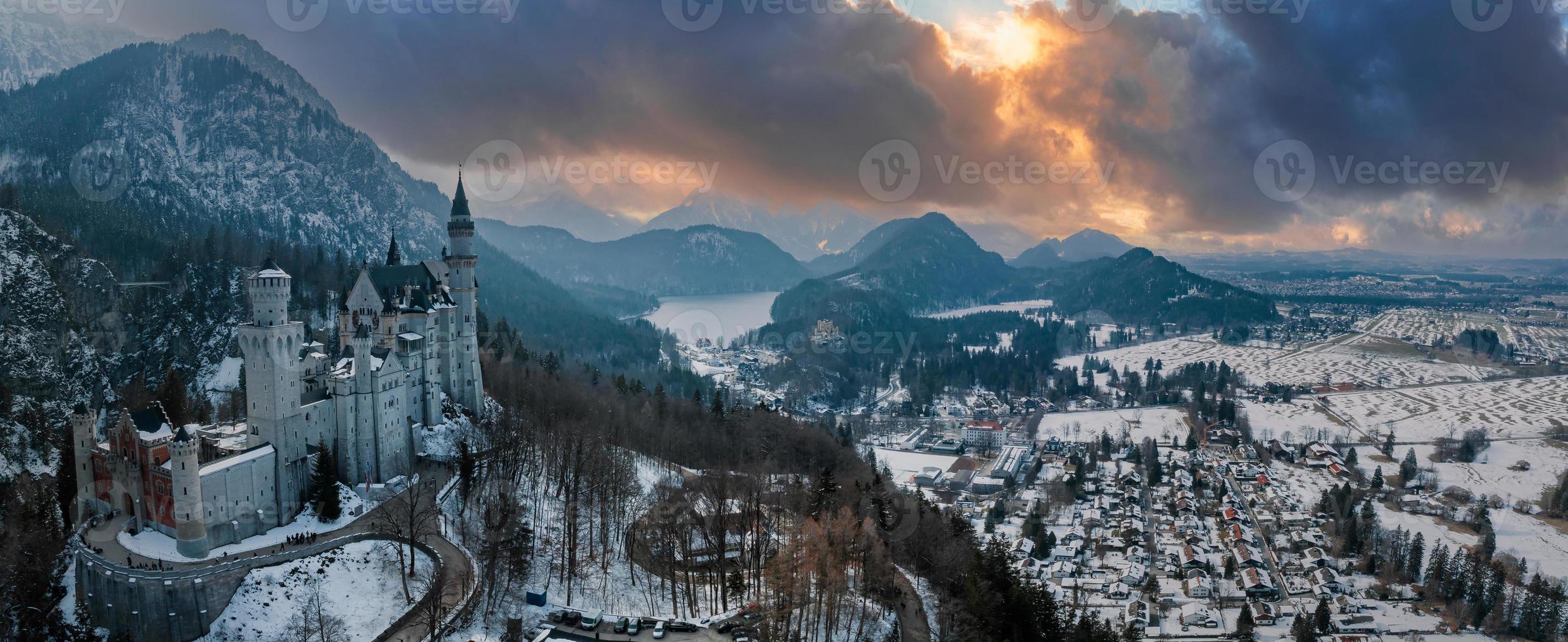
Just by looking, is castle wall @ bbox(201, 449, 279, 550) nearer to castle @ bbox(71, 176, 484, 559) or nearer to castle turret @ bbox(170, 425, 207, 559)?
castle @ bbox(71, 176, 484, 559)

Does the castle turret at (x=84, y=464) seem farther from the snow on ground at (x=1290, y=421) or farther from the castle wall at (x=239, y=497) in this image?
the snow on ground at (x=1290, y=421)

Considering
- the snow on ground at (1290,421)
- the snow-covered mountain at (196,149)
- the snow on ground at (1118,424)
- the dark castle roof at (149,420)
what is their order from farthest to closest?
the snow-covered mountain at (196,149) → the snow on ground at (1118,424) → the snow on ground at (1290,421) → the dark castle roof at (149,420)

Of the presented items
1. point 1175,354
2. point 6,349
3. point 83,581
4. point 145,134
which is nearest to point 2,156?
point 145,134

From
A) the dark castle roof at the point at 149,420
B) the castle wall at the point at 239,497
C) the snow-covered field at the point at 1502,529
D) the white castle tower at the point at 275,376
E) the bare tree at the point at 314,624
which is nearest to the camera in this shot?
the bare tree at the point at 314,624

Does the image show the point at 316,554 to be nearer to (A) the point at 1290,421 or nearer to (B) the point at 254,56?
(A) the point at 1290,421

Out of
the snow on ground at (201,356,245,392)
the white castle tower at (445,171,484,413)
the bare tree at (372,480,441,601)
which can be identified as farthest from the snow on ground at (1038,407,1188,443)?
the snow on ground at (201,356,245,392)

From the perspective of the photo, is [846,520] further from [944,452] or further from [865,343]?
[865,343]

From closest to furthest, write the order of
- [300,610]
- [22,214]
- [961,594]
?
[300,610], [961,594], [22,214]

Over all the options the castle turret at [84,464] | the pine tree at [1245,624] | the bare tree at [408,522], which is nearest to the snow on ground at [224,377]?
the castle turret at [84,464]
